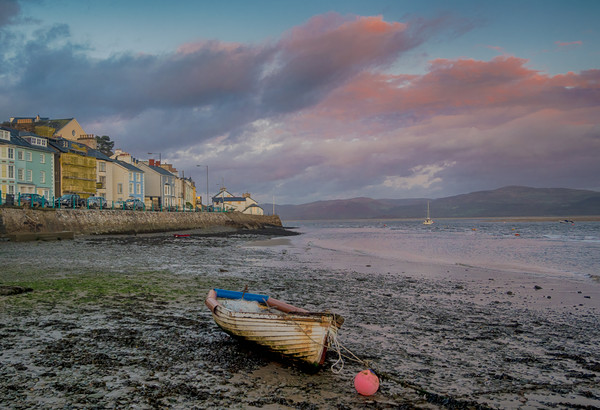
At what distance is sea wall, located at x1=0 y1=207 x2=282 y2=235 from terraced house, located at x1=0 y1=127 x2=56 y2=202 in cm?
1063

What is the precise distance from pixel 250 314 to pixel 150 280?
9.10 meters

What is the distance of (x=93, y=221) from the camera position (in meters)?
43.6

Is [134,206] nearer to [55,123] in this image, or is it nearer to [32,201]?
[32,201]

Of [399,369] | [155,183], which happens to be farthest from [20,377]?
[155,183]

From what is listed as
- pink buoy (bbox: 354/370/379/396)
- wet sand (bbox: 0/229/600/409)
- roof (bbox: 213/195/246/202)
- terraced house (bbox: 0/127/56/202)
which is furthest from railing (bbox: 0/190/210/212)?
roof (bbox: 213/195/246/202)

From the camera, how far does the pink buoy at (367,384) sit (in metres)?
Answer: 5.69

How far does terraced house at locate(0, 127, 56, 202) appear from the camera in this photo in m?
48.4

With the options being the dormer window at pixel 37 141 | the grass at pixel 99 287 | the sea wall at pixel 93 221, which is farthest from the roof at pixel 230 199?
the grass at pixel 99 287

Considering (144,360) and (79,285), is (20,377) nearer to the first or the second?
(144,360)

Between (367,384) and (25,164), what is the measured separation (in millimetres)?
57992

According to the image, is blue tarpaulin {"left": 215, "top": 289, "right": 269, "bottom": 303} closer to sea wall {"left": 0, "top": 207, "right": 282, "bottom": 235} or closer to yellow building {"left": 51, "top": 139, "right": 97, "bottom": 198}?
sea wall {"left": 0, "top": 207, "right": 282, "bottom": 235}

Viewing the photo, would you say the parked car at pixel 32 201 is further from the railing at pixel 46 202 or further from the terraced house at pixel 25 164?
the terraced house at pixel 25 164

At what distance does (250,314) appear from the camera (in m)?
6.96

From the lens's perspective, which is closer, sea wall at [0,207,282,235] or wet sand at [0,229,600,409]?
wet sand at [0,229,600,409]
